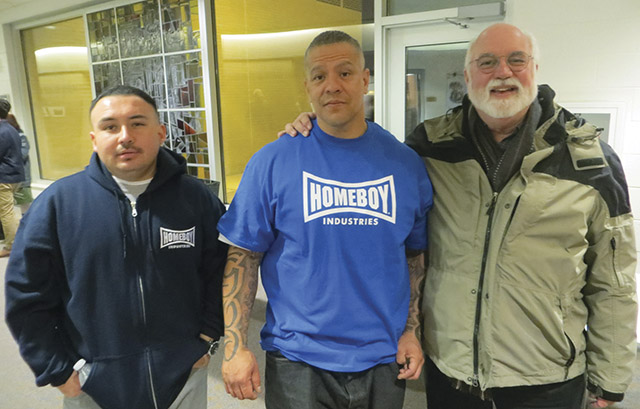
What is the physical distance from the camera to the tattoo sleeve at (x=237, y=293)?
146cm

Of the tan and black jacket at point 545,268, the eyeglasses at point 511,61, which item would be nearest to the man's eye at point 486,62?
the eyeglasses at point 511,61

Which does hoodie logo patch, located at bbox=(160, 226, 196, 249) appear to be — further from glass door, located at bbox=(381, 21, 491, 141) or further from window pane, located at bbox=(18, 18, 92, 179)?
window pane, located at bbox=(18, 18, 92, 179)

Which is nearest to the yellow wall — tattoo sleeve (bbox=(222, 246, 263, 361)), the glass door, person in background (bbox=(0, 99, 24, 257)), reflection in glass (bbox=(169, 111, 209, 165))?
reflection in glass (bbox=(169, 111, 209, 165))

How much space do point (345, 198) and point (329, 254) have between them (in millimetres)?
176

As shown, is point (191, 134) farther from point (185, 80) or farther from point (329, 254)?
point (329, 254)

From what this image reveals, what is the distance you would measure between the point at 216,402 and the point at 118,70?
512 cm

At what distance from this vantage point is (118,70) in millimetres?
6137

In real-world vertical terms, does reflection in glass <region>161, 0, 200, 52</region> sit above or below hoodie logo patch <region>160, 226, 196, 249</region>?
above

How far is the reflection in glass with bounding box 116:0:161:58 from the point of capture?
555cm

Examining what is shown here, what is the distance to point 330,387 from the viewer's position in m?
1.37

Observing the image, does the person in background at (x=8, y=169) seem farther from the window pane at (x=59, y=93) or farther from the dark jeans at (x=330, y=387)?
the dark jeans at (x=330, y=387)

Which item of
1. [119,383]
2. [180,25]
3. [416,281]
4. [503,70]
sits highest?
[180,25]

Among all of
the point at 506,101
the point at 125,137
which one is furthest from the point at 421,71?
the point at 125,137

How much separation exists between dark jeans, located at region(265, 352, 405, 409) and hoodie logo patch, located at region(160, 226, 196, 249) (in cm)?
46
